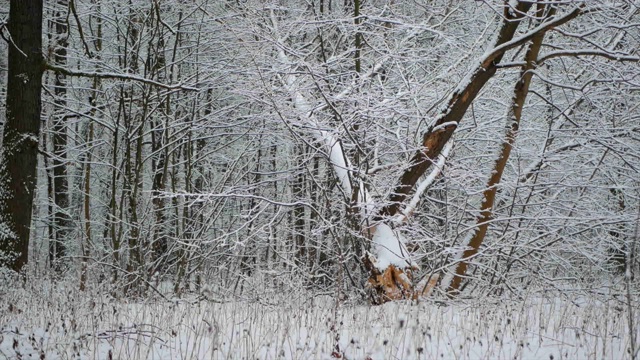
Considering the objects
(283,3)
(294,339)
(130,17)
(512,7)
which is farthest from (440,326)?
(130,17)

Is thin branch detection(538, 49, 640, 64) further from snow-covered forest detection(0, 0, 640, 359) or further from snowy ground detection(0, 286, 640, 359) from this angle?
snowy ground detection(0, 286, 640, 359)

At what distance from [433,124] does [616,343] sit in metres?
3.81

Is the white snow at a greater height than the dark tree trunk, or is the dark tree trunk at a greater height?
the dark tree trunk

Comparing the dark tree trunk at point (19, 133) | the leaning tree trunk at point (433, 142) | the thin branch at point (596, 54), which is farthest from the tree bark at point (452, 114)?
the dark tree trunk at point (19, 133)

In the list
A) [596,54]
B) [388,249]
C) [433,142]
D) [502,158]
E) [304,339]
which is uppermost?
[596,54]

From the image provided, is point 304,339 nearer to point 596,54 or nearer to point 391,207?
point 391,207

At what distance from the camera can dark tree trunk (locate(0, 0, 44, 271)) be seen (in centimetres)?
646

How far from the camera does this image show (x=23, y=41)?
21.6ft

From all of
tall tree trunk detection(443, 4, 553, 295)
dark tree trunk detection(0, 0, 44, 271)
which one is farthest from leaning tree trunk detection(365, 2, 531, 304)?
dark tree trunk detection(0, 0, 44, 271)

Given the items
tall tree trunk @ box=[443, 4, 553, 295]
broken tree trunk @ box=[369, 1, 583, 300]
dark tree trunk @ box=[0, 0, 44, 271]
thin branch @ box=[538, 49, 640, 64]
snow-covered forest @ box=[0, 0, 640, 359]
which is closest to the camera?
snow-covered forest @ box=[0, 0, 640, 359]

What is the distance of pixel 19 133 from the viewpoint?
6500mm

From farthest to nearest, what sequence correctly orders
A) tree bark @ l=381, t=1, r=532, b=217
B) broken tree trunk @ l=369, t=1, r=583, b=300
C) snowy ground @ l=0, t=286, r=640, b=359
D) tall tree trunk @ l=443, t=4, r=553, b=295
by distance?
1. tall tree trunk @ l=443, t=4, r=553, b=295
2. tree bark @ l=381, t=1, r=532, b=217
3. broken tree trunk @ l=369, t=1, r=583, b=300
4. snowy ground @ l=0, t=286, r=640, b=359

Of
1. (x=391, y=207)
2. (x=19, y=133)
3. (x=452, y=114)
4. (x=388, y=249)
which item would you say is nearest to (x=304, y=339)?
(x=388, y=249)

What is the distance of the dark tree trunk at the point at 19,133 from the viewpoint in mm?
6461
